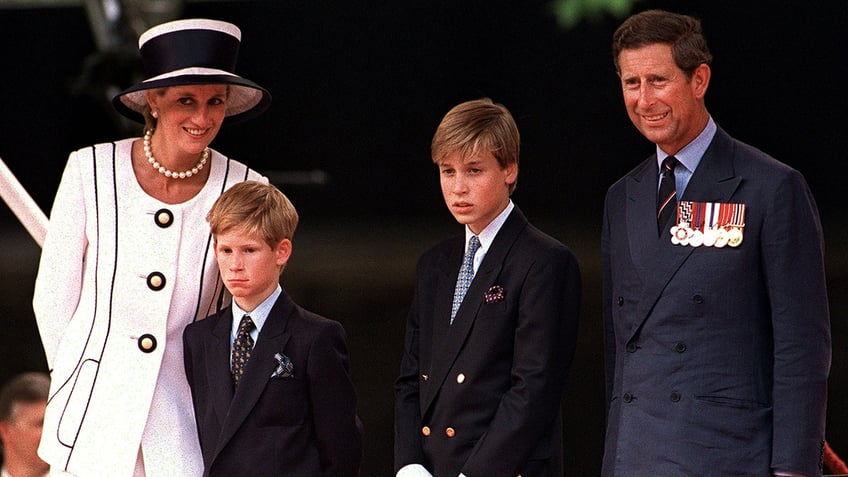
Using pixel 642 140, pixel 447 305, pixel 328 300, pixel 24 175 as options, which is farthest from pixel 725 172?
pixel 24 175

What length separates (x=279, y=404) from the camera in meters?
3.01

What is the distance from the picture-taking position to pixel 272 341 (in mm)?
3053

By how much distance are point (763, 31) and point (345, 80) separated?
2.52 metres

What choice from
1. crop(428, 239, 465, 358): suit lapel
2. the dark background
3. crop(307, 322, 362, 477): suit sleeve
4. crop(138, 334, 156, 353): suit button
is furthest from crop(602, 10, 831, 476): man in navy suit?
the dark background

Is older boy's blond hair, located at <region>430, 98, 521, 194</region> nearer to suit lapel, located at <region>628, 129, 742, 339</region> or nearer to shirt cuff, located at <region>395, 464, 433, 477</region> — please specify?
suit lapel, located at <region>628, 129, 742, 339</region>

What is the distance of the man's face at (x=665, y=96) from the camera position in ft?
9.34

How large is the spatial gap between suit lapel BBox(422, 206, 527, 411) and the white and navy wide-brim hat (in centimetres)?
67

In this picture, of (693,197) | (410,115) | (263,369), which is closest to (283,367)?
(263,369)

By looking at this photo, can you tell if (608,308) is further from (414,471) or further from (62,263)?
(62,263)

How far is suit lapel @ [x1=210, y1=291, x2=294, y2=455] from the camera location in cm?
299

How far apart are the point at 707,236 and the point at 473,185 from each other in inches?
22.6

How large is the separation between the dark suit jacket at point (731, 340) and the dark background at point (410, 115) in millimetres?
4416

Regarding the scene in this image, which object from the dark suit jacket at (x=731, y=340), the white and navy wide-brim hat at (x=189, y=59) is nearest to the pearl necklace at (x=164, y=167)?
the white and navy wide-brim hat at (x=189, y=59)

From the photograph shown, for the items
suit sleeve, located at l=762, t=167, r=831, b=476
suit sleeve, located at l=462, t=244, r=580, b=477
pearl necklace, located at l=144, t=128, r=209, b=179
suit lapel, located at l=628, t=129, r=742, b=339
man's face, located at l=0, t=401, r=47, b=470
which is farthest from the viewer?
man's face, located at l=0, t=401, r=47, b=470
